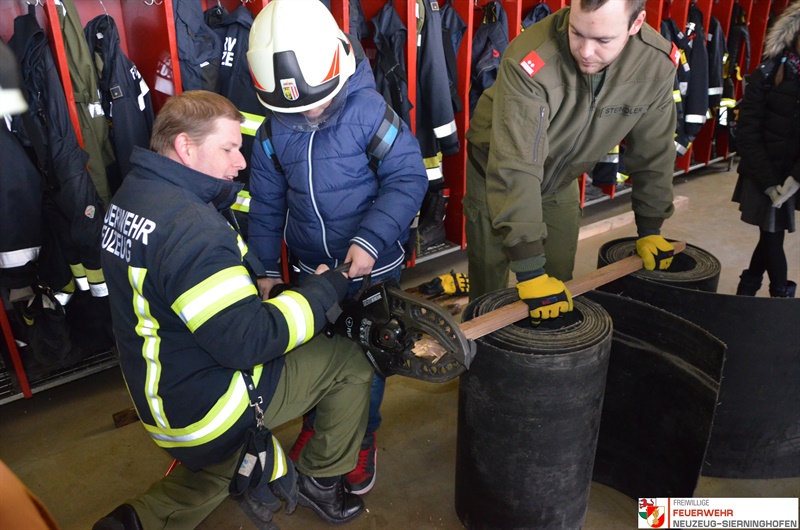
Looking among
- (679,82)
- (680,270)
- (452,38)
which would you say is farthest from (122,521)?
(679,82)

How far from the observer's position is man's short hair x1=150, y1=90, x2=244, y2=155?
1730 millimetres

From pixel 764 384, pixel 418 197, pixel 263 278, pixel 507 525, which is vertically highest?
pixel 418 197

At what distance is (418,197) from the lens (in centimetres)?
227

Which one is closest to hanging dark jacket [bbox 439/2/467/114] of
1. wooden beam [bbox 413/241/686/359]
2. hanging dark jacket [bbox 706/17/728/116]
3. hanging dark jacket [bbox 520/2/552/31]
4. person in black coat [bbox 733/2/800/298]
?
A: hanging dark jacket [bbox 520/2/552/31]

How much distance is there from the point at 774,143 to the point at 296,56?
268 cm

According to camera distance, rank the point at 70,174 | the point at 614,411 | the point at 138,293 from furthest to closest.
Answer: the point at 70,174
the point at 614,411
the point at 138,293

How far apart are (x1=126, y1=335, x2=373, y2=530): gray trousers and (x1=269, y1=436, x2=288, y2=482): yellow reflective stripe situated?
4.2 inches

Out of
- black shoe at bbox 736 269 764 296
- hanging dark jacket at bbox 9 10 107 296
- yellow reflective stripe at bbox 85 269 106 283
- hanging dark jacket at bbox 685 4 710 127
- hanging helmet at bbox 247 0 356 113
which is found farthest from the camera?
hanging dark jacket at bbox 685 4 710 127

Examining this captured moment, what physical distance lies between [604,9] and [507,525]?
5.51ft

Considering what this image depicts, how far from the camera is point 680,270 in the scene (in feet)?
8.45

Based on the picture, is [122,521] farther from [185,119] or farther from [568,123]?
[568,123]

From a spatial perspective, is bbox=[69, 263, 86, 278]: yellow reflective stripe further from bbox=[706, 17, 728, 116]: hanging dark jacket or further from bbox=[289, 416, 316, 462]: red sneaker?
bbox=[706, 17, 728, 116]: hanging dark jacket

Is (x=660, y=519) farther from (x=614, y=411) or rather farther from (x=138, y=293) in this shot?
(x=138, y=293)

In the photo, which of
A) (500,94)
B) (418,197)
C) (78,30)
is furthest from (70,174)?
(500,94)
